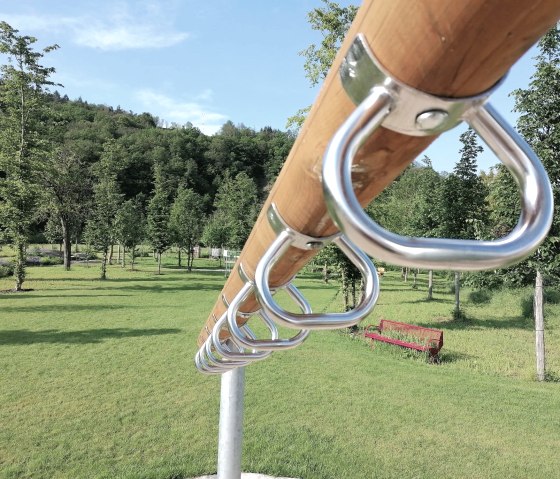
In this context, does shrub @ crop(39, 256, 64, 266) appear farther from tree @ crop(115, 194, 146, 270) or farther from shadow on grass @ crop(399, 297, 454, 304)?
shadow on grass @ crop(399, 297, 454, 304)

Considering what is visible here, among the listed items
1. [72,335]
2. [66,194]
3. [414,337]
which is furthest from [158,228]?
[414,337]

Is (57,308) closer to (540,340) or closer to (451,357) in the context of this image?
(451,357)

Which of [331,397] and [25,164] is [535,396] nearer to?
[331,397]

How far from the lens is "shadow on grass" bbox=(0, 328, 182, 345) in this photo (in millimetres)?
10141

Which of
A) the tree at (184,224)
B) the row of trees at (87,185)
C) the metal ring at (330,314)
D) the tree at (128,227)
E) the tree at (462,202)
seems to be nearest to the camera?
the metal ring at (330,314)

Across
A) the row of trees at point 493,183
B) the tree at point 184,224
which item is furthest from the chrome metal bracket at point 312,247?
the tree at point 184,224

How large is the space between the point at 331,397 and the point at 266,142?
287 ft

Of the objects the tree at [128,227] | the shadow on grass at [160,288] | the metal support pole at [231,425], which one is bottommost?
the shadow on grass at [160,288]

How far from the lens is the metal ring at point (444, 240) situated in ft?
1.40

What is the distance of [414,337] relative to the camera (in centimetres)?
1052

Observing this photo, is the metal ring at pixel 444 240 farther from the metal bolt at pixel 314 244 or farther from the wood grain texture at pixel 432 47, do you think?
the metal bolt at pixel 314 244

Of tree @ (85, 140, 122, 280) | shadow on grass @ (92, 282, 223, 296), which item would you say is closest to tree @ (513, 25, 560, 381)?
shadow on grass @ (92, 282, 223, 296)

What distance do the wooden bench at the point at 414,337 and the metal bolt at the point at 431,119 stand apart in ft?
32.8

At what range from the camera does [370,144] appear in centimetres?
52
